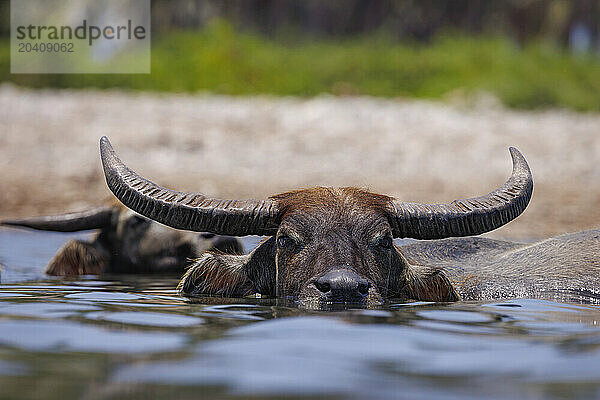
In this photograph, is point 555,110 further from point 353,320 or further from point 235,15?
point 353,320

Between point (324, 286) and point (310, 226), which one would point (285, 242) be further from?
point (324, 286)

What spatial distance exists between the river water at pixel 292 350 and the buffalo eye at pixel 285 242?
370 mm

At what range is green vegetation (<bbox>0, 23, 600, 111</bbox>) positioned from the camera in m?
21.0

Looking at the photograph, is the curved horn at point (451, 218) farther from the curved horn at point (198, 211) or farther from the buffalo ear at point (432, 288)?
the curved horn at point (198, 211)

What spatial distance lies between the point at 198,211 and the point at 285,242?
0.60 m

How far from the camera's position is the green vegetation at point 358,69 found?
21000mm

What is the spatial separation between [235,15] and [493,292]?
18882mm

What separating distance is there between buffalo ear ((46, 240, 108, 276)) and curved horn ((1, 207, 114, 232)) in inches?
17.6

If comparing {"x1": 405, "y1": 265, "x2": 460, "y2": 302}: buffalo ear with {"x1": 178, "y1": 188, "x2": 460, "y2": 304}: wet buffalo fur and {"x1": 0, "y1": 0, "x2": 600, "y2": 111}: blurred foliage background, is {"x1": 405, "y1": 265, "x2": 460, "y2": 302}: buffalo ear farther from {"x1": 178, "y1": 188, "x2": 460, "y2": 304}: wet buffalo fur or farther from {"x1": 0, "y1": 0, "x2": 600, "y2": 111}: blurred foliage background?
{"x1": 0, "y1": 0, "x2": 600, "y2": 111}: blurred foliage background

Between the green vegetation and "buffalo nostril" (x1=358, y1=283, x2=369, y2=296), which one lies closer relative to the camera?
"buffalo nostril" (x1=358, y1=283, x2=369, y2=296)

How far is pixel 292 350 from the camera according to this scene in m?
3.73

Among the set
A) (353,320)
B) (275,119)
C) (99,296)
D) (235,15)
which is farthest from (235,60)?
(353,320)

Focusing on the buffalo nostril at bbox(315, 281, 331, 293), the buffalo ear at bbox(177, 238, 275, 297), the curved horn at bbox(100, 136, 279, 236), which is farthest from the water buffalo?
the buffalo nostril at bbox(315, 281, 331, 293)

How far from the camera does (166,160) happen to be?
16.2 metres
